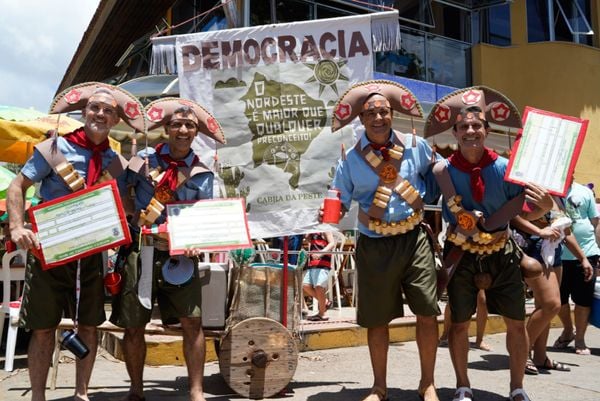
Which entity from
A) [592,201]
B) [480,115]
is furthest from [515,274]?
[592,201]

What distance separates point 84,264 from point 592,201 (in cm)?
482

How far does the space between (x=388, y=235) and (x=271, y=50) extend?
192 centimetres

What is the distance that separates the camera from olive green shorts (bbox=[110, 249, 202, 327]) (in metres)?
3.70

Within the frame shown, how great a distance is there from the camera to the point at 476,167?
12.4ft

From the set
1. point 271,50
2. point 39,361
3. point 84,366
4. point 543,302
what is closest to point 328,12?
point 271,50

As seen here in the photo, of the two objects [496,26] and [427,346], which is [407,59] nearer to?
[496,26]

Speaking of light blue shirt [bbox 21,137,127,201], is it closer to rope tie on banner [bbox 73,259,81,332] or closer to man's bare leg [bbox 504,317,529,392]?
rope tie on banner [bbox 73,259,81,332]

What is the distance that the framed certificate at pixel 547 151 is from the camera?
3555 mm

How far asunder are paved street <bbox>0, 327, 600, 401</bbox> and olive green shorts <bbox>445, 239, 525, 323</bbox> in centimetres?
71

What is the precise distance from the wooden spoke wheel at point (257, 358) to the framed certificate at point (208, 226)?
75 cm

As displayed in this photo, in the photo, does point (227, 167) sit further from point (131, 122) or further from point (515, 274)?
point (515, 274)

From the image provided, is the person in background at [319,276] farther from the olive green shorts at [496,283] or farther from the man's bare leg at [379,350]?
the olive green shorts at [496,283]

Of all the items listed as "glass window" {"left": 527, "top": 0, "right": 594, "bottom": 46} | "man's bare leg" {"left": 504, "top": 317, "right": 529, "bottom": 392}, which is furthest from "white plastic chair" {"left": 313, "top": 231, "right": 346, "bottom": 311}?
"glass window" {"left": 527, "top": 0, "right": 594, "bottom": 46}

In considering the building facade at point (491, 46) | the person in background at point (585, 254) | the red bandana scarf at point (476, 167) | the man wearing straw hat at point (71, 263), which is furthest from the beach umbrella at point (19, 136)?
the building facade at point (491, 46)
